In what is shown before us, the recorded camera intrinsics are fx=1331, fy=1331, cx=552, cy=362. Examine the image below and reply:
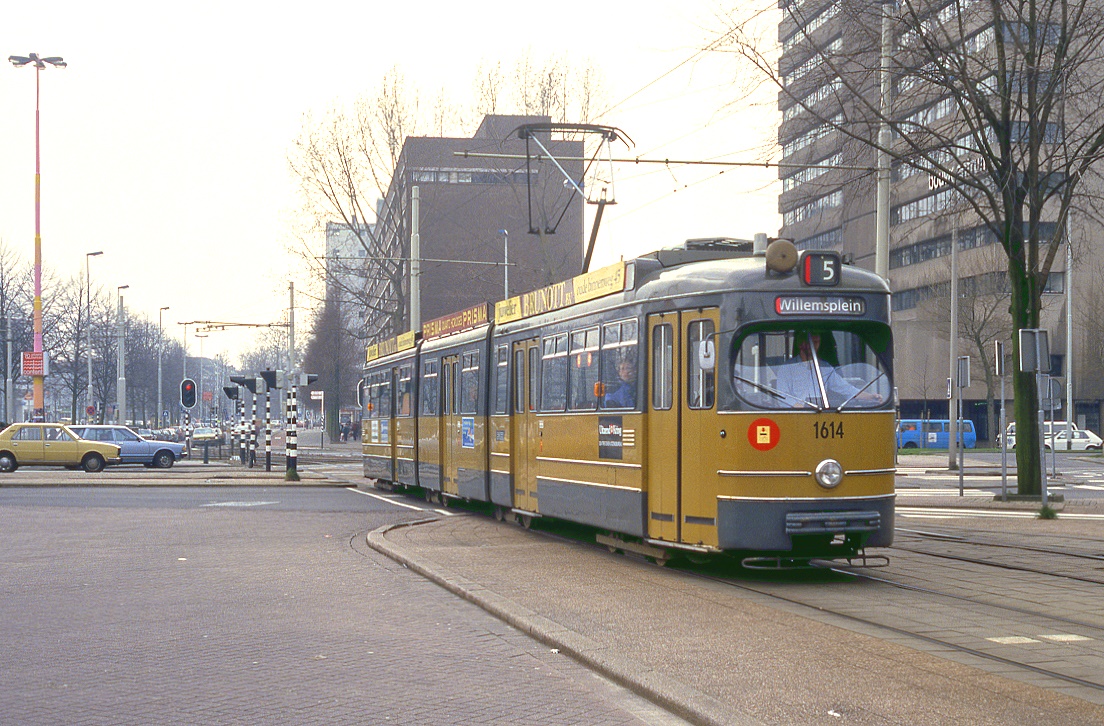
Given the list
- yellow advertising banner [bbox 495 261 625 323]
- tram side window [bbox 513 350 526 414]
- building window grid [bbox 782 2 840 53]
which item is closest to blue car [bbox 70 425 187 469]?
yellow advertising banner [bbox 495 261 625 323]

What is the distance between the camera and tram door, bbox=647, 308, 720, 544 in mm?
11898

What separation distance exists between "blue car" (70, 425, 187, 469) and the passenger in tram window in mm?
29255

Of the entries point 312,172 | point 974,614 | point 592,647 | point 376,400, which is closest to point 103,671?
point 592,647

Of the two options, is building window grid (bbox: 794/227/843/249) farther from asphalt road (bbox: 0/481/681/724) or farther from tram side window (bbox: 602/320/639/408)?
tram side window (bbox: 602/320/639/408)

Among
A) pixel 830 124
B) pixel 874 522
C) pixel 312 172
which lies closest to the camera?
pixel 874 522

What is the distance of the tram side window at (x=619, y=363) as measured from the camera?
13227 millimetres

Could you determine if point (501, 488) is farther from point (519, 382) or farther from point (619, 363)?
point (619, 363)

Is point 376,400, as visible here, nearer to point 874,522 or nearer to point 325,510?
point 325,510

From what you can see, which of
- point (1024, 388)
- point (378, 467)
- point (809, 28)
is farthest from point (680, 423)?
point (378, 467)

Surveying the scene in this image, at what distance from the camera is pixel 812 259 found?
468 inches

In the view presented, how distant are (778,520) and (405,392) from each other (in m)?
13.5

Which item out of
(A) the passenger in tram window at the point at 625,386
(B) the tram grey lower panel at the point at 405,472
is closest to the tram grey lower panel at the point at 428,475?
(B) the tram grey lower panel at the point at 405,472

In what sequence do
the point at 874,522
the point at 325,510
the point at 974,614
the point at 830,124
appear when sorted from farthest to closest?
the point at 325,510 → the point at 830,124 → the point at 874,522 → the point at 974,614

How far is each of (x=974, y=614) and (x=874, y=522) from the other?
2216 millimetres
